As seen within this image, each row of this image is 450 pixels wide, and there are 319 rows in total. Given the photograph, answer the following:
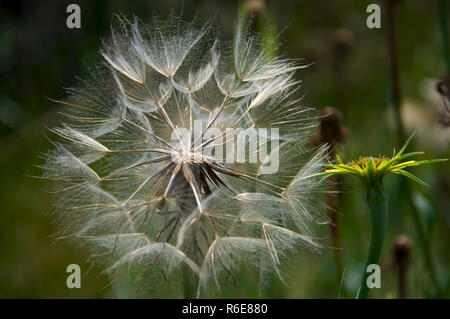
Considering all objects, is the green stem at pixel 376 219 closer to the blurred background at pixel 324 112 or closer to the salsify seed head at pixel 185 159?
the salsify seed head at pixel 185 159

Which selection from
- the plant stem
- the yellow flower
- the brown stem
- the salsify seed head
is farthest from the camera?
the brown stem

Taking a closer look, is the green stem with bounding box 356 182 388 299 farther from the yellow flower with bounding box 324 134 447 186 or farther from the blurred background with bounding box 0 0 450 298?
the blurred background with bounding box 0 0 450 298

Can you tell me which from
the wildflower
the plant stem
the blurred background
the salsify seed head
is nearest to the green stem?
the wildflower

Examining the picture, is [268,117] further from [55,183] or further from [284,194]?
[55,183]

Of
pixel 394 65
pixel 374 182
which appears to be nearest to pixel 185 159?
pixel 374 182

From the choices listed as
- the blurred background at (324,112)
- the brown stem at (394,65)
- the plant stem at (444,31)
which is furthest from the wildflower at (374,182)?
the brown stem at (394,65)

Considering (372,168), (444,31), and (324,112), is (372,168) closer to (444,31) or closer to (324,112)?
(324,112)

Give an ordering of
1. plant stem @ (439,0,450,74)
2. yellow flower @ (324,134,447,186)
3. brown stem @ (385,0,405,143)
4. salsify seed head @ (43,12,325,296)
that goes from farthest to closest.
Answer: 1. brown stem @ (385,0,405,143)
2. plant stem @ (439,0,450,74)
3. salsify seed head @ (43,12,325,296)
4. yellow flower @ (324,134,447,186)
